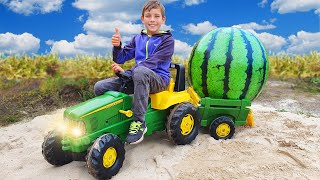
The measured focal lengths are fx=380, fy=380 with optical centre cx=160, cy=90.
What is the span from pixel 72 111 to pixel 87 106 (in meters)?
0.15

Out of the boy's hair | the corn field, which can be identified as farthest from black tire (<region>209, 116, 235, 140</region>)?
the corn field

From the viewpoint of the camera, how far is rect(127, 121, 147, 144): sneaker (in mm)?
3748

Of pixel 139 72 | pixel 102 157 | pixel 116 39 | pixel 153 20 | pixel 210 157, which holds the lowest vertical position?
pixel 210 157

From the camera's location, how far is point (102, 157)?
3463 mm

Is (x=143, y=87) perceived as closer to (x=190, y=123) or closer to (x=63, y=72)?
(x=190, y=123)

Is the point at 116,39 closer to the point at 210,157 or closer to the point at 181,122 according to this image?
the point at 181,122

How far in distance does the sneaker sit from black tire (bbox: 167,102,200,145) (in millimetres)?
422

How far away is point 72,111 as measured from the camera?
3.60 metres

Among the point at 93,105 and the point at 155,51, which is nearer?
the point at 93,105

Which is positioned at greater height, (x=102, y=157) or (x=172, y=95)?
(x=172, y=95)

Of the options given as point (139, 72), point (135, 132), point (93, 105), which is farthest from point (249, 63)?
point (93, 105)

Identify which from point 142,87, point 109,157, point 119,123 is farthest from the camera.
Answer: point 119,123

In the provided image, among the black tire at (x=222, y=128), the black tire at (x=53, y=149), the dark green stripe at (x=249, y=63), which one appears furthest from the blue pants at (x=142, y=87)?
the dark green stripe at (x=249, y=63)

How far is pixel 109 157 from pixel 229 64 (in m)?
1.90
